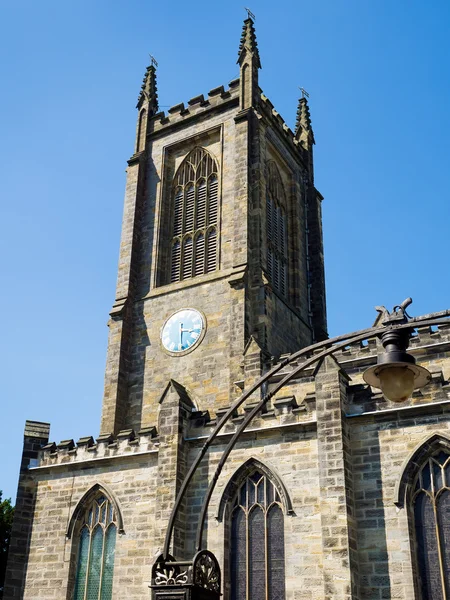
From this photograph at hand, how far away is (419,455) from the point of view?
51.1ft

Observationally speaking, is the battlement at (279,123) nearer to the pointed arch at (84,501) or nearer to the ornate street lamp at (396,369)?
the pointed arch at (84,501)

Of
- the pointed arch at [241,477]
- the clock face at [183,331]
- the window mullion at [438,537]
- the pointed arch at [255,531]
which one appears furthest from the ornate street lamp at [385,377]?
the clock face at [183,331]

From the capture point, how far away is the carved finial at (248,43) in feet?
103

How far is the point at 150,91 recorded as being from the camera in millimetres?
34250

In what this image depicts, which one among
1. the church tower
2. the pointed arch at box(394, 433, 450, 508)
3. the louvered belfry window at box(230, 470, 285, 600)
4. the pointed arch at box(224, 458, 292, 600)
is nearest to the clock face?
the church tower

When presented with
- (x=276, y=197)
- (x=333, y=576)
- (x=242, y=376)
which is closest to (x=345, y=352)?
(x=242, y=376)

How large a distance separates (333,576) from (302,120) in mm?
26646

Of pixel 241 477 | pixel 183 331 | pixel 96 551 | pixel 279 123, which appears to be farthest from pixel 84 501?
pixel 279 123

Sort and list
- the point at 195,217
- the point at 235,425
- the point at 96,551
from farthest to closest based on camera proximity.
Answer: the point at 195,217 < the point at 96,551 < the point at 235,425

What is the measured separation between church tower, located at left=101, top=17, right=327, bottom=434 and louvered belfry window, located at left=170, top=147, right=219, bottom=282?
0.05m

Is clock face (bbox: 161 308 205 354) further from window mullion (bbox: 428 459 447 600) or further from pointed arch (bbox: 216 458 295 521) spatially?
window mullion (bbox: 428 459 447 600)

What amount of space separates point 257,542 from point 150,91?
943 inches

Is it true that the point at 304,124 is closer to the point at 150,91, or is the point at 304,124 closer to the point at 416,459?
the point at 150,91

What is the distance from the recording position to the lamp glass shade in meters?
7.15
